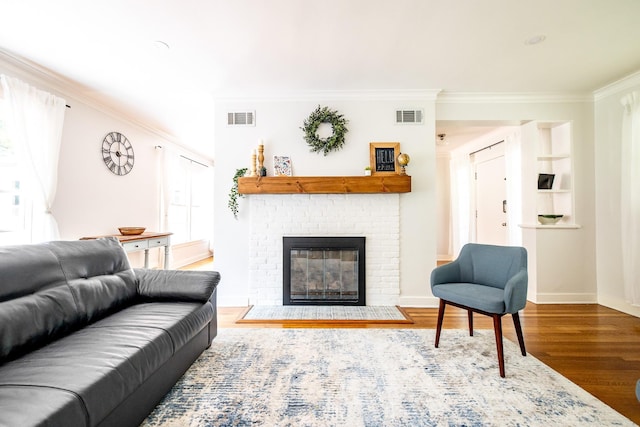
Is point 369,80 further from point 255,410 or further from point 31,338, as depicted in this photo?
point 31,338

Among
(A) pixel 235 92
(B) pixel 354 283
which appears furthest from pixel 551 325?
(A) pixel 235 92

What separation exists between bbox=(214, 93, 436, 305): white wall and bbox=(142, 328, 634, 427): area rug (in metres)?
1.06

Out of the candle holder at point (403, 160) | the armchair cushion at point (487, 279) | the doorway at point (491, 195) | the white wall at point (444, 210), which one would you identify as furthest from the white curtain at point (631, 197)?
the white wall at point (444, 210)

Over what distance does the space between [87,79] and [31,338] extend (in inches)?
114

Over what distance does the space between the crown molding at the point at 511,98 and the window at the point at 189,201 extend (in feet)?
15.7

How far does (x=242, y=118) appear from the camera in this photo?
3.40m

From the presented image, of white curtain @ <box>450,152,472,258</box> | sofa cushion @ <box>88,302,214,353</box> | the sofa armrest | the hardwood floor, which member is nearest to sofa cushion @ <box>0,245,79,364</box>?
sofa cushion @ <box>88,302,214,353</box>

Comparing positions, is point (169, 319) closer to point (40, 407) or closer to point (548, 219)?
point (40, 407)

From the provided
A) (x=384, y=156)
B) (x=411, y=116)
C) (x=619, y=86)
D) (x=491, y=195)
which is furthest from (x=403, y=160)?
(x=491, y=195)

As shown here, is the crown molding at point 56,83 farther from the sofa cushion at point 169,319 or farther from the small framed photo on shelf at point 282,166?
the sofa cushion at point 169,319

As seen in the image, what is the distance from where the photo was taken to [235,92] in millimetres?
3338

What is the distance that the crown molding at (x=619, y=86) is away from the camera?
301cm

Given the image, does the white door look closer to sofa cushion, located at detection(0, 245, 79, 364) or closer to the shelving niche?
the shelving niche

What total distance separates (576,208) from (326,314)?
3.36m
